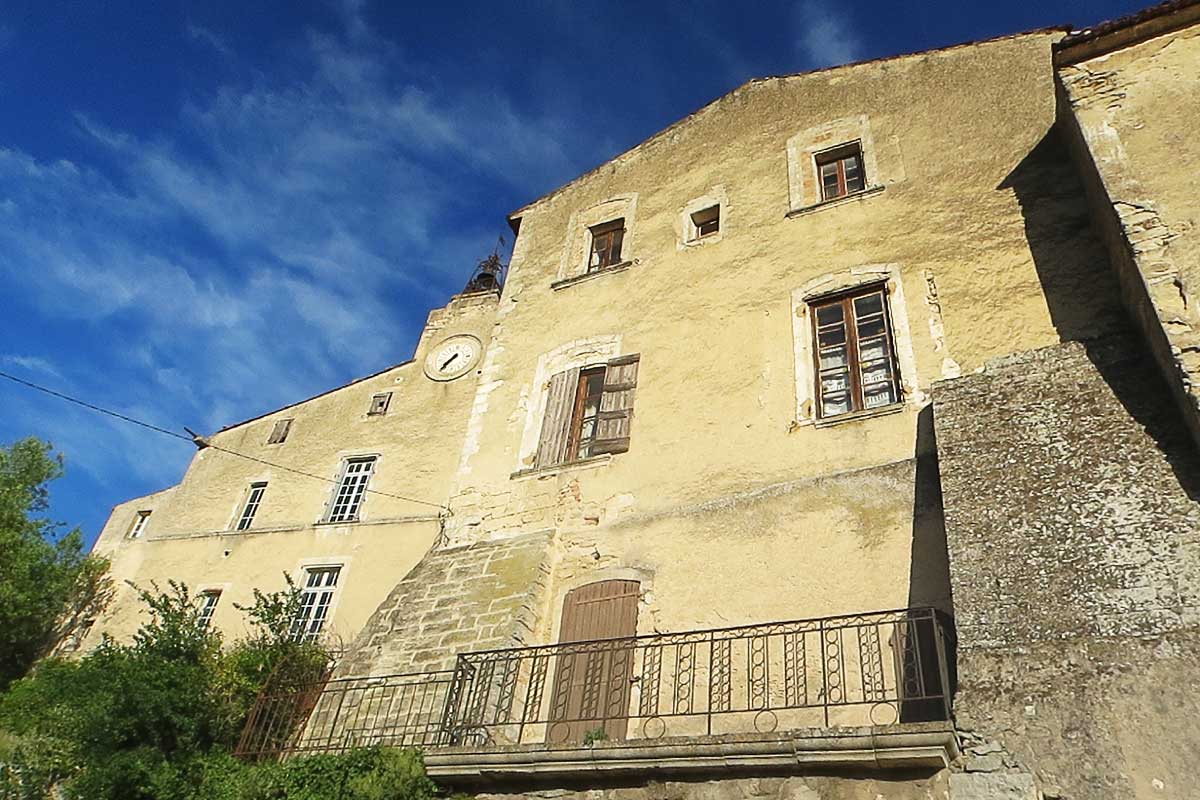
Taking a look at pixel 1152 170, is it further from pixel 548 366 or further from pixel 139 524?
pixel 139 524

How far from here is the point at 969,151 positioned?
10094 millimetres

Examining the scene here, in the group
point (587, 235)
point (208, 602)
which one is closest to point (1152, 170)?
point (587, 235)

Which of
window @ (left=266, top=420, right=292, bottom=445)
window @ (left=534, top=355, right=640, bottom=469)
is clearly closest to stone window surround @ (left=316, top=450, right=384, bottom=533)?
window @ (left=266, top=420, right=292, bottom=445)

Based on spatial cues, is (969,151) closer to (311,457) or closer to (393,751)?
(393,751)

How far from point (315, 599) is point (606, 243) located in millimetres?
8040

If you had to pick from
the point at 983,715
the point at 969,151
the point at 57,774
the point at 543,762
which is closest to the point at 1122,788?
the point at 983,715

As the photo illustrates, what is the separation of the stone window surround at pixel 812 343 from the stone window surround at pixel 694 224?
1.96 metres

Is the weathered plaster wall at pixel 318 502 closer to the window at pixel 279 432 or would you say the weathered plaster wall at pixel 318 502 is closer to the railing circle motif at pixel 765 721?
the window at pixel 279 432

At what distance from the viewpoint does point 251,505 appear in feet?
57.2

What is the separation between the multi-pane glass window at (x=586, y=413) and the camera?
10227 millimetres

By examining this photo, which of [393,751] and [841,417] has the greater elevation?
[841,417]

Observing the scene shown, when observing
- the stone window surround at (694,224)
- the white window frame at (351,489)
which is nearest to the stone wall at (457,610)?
the stone window surround at (694,224)

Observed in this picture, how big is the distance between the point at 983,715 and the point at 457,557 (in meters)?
6.24

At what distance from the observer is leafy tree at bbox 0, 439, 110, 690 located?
1736cm
